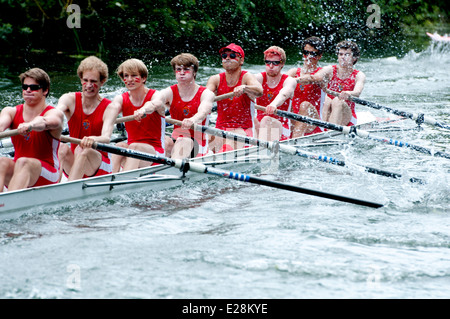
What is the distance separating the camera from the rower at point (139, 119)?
5.75 m

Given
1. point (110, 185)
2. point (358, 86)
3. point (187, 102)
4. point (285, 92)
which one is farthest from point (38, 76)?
point (358, 86)

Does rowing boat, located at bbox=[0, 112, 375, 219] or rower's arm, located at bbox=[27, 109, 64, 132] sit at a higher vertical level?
rower's arm, located at bbox=[27, 109, 64, 132]

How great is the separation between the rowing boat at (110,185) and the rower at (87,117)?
0.22m

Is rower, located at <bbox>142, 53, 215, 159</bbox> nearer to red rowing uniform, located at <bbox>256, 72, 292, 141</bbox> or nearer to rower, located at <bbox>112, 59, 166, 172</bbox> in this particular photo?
rower, located at <bbox>112, 59, 166, 172</bbox>

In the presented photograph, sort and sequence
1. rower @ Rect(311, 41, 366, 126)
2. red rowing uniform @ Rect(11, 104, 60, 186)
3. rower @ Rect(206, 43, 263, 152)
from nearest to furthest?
red rowing uniform @ Rect(11, 104, 60, 186)
rower @ Rect(206, 43, 263, 152)
rower @ Rect(311, 41, 366, 126)

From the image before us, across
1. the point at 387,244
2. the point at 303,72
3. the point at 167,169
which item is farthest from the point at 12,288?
the point at 303,72

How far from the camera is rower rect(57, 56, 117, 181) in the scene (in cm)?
542

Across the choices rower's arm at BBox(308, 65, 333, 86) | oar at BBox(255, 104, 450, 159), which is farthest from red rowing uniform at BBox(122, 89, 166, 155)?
rower's arm at BBox(308, 65, 333, 86)

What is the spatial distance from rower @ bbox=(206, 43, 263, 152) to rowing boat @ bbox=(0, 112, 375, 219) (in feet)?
0.75

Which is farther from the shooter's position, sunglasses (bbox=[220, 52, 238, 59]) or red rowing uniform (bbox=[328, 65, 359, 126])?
red rowing uniform (bbox=[328, 65, 359, 126])

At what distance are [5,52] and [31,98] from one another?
11545 mm

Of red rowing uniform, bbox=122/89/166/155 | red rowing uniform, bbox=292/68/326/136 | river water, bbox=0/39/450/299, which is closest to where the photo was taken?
river water, bbox=0/39/450/299

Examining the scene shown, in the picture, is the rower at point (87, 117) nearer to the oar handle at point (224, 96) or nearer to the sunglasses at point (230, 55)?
the oar handle at point (224, 96)

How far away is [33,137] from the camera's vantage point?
505 cm
